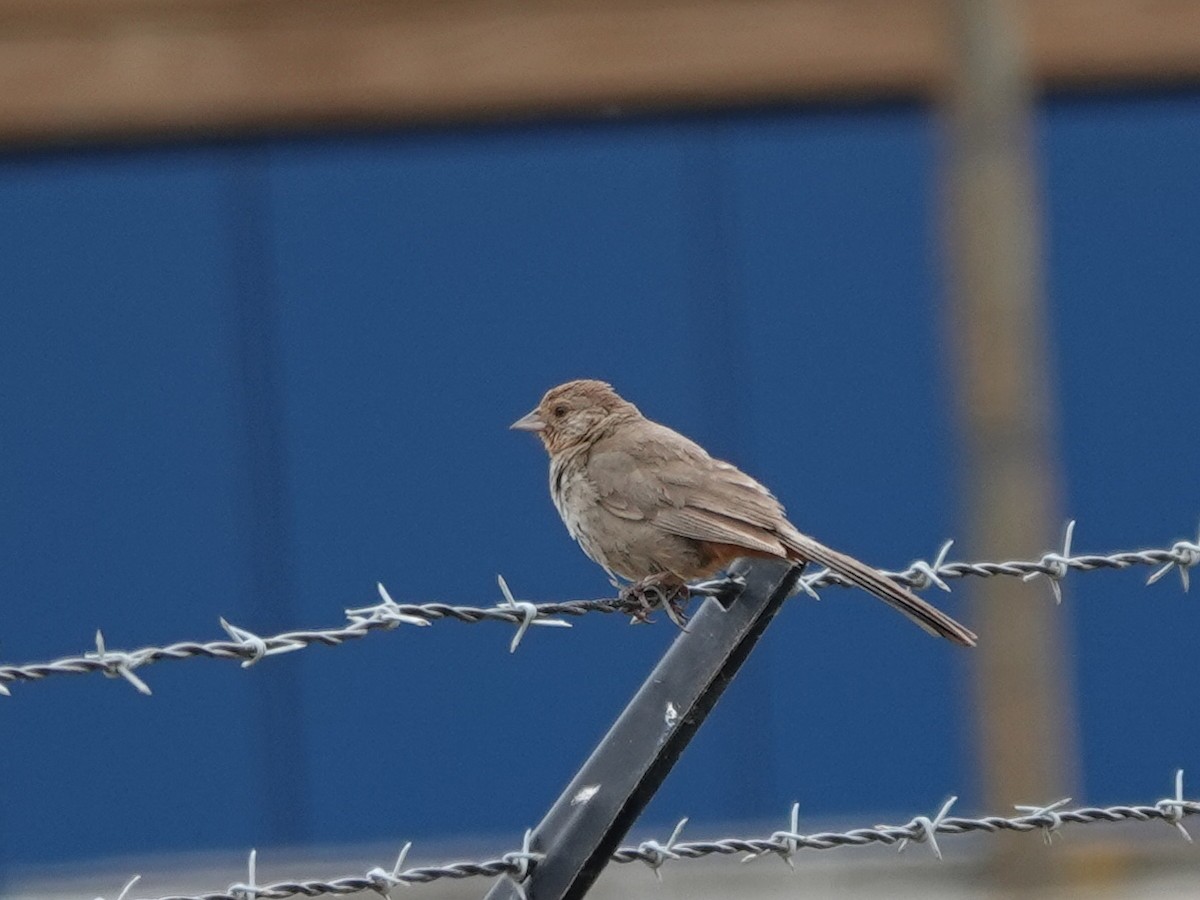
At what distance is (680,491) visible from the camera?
530cm

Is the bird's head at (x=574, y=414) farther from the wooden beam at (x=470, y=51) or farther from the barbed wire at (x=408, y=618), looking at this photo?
the wooden beam at (x=470, y=51)

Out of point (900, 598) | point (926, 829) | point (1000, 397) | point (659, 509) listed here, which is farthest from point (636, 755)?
point (1000, 397)

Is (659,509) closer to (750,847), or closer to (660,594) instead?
(660,594)

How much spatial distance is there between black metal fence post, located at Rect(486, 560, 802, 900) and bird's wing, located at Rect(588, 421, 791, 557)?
100cm

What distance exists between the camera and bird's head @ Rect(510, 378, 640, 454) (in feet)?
19.3

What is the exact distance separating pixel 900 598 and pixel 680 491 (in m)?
0.92

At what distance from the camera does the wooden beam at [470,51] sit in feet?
33.0

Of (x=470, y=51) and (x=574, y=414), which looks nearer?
(x=574, y=414)

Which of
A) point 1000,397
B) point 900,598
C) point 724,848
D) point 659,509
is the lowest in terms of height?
point 724,848

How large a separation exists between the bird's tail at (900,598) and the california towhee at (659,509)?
0.01m

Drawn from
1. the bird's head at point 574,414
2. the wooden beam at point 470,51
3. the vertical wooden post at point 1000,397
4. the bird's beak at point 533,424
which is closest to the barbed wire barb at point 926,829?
the bird's head at point 574,414

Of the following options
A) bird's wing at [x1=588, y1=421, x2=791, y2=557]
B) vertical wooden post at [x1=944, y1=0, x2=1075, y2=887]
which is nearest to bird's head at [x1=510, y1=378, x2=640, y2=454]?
bird's wing at [x1=588, y1=421, x2=791, y2=557]

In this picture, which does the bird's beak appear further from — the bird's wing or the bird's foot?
the bird's foot

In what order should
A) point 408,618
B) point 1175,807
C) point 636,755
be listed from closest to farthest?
point 636,755 < point 408,618 < point 1175,807
